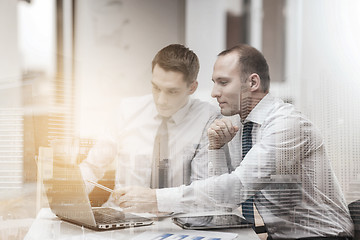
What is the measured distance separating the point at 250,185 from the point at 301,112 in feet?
1.32

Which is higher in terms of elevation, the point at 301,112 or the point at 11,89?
the point at 11,89

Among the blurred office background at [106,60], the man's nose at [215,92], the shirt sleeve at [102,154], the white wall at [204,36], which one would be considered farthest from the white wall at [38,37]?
the man's nose at [215,92]

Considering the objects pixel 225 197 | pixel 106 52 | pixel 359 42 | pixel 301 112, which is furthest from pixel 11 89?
pixel 359 42

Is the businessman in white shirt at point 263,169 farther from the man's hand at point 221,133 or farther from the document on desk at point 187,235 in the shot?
the document on desk at point 187,235

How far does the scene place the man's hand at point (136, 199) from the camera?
5.14 feet

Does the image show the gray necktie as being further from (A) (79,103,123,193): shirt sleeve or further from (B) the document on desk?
(B) the document on desk

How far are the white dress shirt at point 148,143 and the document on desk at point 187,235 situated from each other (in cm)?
31

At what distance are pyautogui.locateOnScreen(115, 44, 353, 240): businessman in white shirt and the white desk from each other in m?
0.15

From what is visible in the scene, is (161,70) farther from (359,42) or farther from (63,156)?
(359,42)

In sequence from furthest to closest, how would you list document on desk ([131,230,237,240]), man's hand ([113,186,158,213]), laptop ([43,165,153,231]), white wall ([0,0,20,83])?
white wall ([0,0,20,83]) → man's hand ([113,186,158,213]) → laptop ([43,165,153,231]) → document on desk ([131,230,237,240])

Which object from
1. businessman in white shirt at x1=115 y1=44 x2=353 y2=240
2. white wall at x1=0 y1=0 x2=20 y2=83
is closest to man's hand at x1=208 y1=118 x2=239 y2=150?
businessman in white shirt at x1=115 y1=44 x2=353 y2=240

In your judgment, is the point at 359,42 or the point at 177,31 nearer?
the point at 177,31

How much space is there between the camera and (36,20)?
1.66 metres

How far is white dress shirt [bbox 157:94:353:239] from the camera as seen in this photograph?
5.28ft
